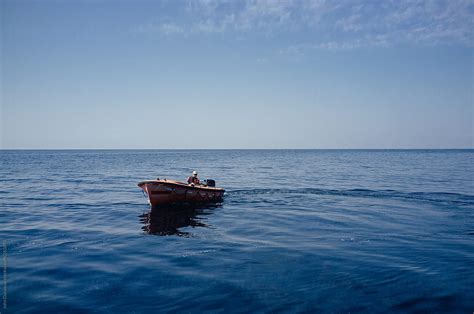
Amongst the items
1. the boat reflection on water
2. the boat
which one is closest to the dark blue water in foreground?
the boat reflection on water

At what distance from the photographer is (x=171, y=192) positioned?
21141mm

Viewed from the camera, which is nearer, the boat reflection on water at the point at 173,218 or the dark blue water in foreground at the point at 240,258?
the dark blue water in foreground at the point at 240,258

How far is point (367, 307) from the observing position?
8.05 m

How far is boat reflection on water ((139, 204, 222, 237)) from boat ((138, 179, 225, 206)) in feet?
1.49

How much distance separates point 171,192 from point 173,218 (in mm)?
2721

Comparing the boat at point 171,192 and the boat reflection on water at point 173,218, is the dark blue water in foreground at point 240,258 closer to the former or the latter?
the boat reflection on water at point 173,218

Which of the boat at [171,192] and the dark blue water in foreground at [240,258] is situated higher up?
A: the boat at [171,192]

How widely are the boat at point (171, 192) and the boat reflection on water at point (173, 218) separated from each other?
1.49 ft

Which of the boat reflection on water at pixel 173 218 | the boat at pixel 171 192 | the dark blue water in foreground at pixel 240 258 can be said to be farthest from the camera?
the boat at pixel 171 192

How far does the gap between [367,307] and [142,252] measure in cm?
762

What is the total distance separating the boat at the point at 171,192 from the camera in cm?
2085

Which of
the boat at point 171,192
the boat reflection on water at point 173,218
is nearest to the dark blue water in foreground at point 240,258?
the boat reflection on water at point 173,218

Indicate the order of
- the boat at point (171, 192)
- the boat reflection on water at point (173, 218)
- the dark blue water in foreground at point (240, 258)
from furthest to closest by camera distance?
the boat at point (171, 192) → the boat reflection on water at point (173, 218) → the dark blue water in foreground at point (240, 258)

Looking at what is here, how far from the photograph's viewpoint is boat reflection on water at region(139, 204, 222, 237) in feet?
52.0
